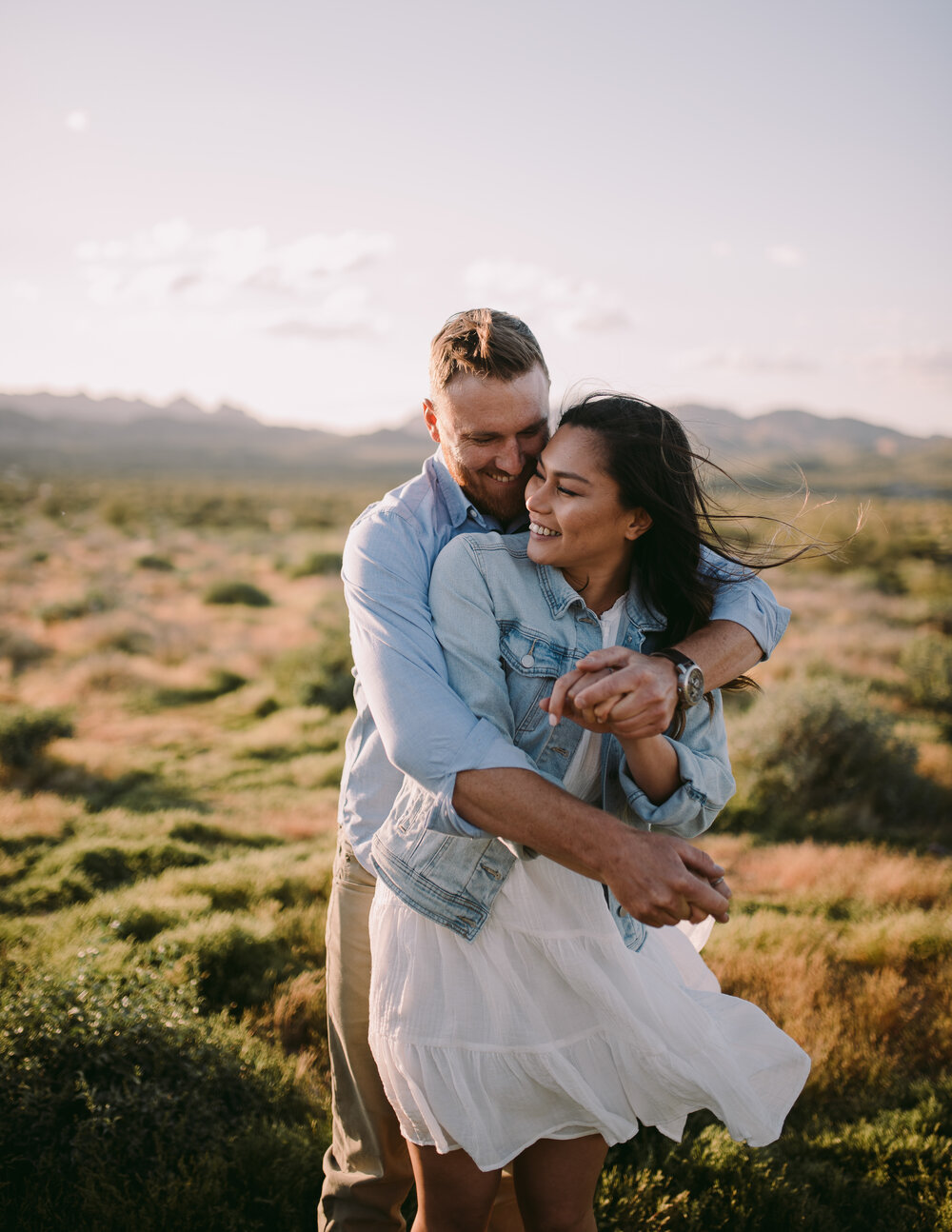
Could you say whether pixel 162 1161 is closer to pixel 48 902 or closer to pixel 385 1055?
pixel 385 1055

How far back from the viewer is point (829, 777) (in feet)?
24.7

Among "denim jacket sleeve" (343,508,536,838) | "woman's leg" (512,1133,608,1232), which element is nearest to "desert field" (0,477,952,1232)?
"woman's leg" (512,1133,608,1232)

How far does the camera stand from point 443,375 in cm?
246

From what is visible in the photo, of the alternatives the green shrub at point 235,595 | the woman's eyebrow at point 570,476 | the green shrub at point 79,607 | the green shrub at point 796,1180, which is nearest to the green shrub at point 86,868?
the green shrub at point 796,1180

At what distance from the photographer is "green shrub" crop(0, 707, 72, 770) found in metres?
8.01

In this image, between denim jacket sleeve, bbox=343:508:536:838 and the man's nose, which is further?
the man's nose

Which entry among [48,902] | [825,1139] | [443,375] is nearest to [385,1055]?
[443,375]

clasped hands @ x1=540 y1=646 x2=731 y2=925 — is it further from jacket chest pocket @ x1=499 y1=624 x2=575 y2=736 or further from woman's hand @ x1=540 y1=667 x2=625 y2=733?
jacket chest pocket @ x1=499 y1=624 x2=575 y2=736

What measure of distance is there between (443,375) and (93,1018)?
281cm

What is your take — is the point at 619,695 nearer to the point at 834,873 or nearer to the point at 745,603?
the point at 745,603

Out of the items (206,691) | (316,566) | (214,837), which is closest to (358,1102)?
(214,837)

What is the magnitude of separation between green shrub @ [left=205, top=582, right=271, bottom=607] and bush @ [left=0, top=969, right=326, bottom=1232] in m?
14.6

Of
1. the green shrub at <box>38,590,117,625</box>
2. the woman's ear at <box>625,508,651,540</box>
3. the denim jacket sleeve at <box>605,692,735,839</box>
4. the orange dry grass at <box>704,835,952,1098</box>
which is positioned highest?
the woman's ear at <box>625,508,651,540</box>

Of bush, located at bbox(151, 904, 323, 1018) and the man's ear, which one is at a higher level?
the man's ear
